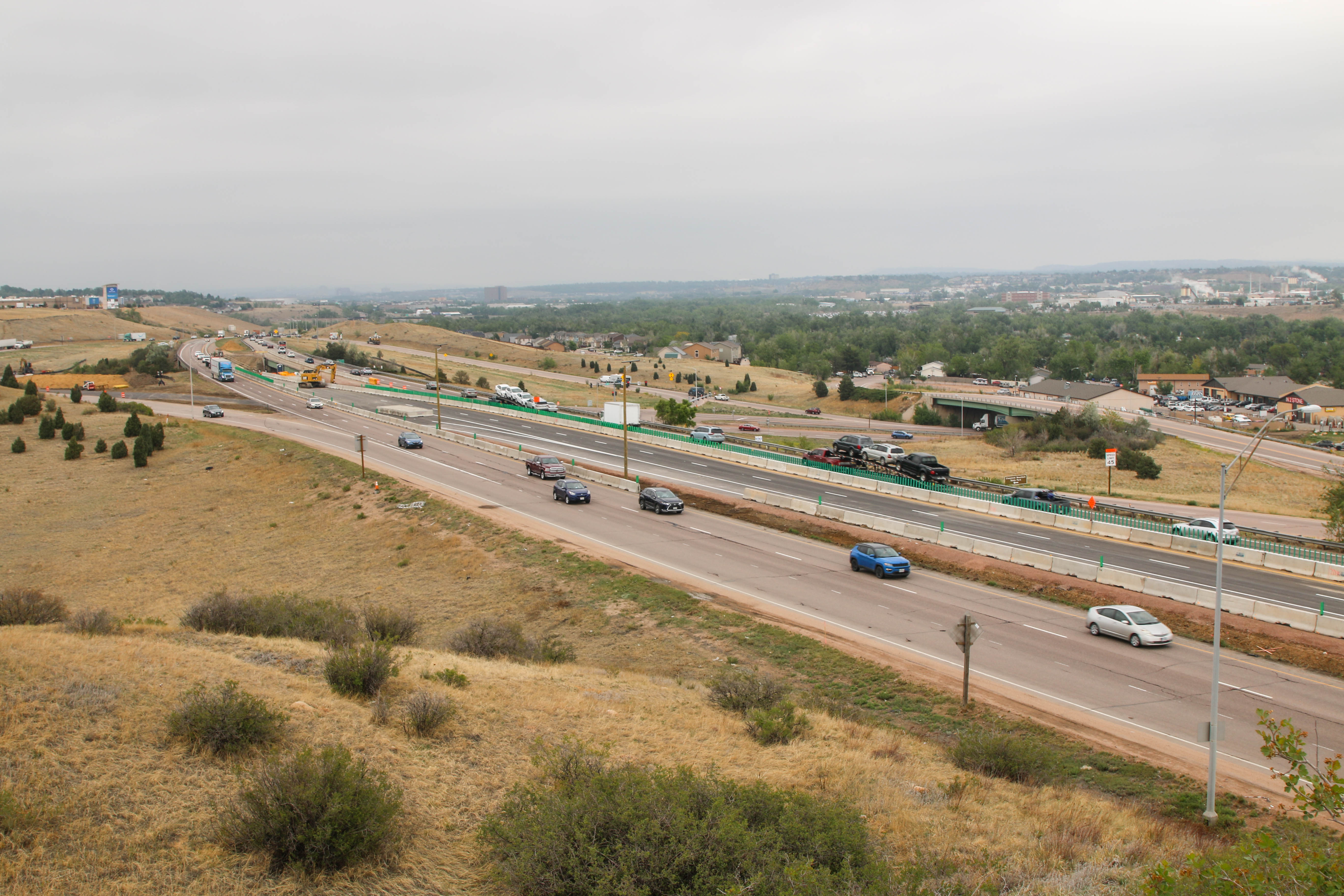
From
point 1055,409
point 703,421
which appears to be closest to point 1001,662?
point 703,421

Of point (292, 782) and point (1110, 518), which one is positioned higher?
point (292, 782)

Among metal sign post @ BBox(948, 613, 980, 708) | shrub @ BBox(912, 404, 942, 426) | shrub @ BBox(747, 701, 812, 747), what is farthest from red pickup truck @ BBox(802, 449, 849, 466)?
shrub @ BBox(912, 404, 942, 426)

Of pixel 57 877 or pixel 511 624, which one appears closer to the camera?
pixel 57 877

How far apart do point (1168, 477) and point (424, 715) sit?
233 ft

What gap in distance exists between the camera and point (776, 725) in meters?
15.6

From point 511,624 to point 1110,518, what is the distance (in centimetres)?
2894

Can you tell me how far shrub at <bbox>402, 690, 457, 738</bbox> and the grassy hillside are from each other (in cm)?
19

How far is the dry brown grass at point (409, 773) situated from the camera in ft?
31.2

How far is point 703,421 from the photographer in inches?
3819

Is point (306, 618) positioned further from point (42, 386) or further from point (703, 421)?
point (42, 386)

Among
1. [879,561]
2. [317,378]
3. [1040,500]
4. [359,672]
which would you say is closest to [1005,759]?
[359,672]

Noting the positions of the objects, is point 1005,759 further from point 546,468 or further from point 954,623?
point 546,468

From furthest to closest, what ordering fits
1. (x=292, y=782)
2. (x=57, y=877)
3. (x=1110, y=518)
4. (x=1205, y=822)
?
(x=1110, y=518), (x=1205, y=822), (x=292, y=782), (x=57, y=877)

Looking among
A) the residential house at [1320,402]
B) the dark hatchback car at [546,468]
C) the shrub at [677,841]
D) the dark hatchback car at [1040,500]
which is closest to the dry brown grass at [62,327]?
the dark hatchback car at [546,468]
